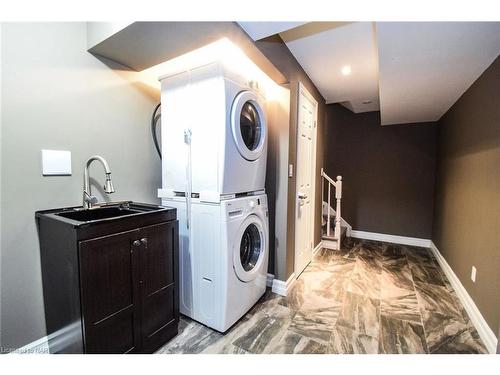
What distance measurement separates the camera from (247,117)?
1647 millimetres

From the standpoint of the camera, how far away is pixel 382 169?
3.79 m

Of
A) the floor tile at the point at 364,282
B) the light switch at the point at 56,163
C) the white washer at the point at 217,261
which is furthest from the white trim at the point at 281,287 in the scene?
the light switch at the point at 56,163

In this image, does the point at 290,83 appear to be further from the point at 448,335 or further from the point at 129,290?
the point at 448,335

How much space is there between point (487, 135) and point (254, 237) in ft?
6.44

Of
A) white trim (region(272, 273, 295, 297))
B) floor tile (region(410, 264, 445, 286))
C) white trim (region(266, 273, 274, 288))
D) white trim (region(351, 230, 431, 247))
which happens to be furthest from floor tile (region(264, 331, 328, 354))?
white trim (region(351, 230, 431, 247))

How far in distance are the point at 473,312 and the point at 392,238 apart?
2119 millimetres

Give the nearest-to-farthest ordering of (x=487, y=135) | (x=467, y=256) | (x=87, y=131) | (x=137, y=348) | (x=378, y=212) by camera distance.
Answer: (x=137, y=348) < (x=87, y=131) < (x=487, y=135) < (x=467, y=256) < (x=378, y=212)

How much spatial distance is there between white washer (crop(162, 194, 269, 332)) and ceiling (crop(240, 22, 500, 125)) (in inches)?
45.3

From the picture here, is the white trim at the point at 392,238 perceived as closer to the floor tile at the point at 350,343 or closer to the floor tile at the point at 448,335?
the floor tile at the point at 448,335

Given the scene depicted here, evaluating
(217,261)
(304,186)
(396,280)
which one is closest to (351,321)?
(396,280)

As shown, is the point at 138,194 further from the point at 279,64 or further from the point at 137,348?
the point at 279,64

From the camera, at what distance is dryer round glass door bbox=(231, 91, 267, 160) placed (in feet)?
4.77

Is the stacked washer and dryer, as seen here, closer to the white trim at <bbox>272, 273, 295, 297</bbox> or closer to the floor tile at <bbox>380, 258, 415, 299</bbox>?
the white trim at <bbox>272, 273, 295, 297</bbox>
